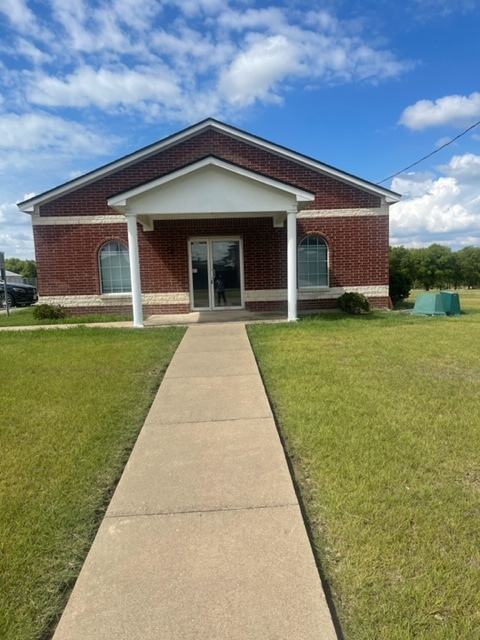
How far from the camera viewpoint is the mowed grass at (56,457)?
2228 millimetres

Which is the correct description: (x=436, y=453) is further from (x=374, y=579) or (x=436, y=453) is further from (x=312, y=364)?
(x=312, y=364)

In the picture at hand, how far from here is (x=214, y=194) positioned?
10758 mm

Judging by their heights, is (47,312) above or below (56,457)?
above

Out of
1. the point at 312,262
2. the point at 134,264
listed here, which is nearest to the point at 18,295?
the point at 134,264

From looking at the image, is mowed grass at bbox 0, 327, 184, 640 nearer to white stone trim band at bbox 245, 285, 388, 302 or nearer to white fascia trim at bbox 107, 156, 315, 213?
white fascia trim at bbox 107, 156, 315, 213

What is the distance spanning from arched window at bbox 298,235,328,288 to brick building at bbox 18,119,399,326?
33 mm

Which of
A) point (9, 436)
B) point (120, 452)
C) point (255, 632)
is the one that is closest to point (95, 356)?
point (9, 436)

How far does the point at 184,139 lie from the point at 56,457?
1249cm

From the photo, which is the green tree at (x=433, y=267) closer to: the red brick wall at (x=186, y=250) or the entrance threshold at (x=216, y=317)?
the red brick wall at (x=186, y=250)

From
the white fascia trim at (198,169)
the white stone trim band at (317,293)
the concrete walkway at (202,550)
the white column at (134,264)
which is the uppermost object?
the white fascia trim at (198,169)

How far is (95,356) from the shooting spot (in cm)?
759

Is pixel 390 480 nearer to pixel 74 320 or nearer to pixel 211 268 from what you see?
pixel 211 268

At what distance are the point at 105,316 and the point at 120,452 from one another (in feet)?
34.0

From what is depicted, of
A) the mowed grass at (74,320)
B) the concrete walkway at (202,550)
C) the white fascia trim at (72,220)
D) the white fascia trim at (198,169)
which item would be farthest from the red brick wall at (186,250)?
the concrete walkway at (202,550)
